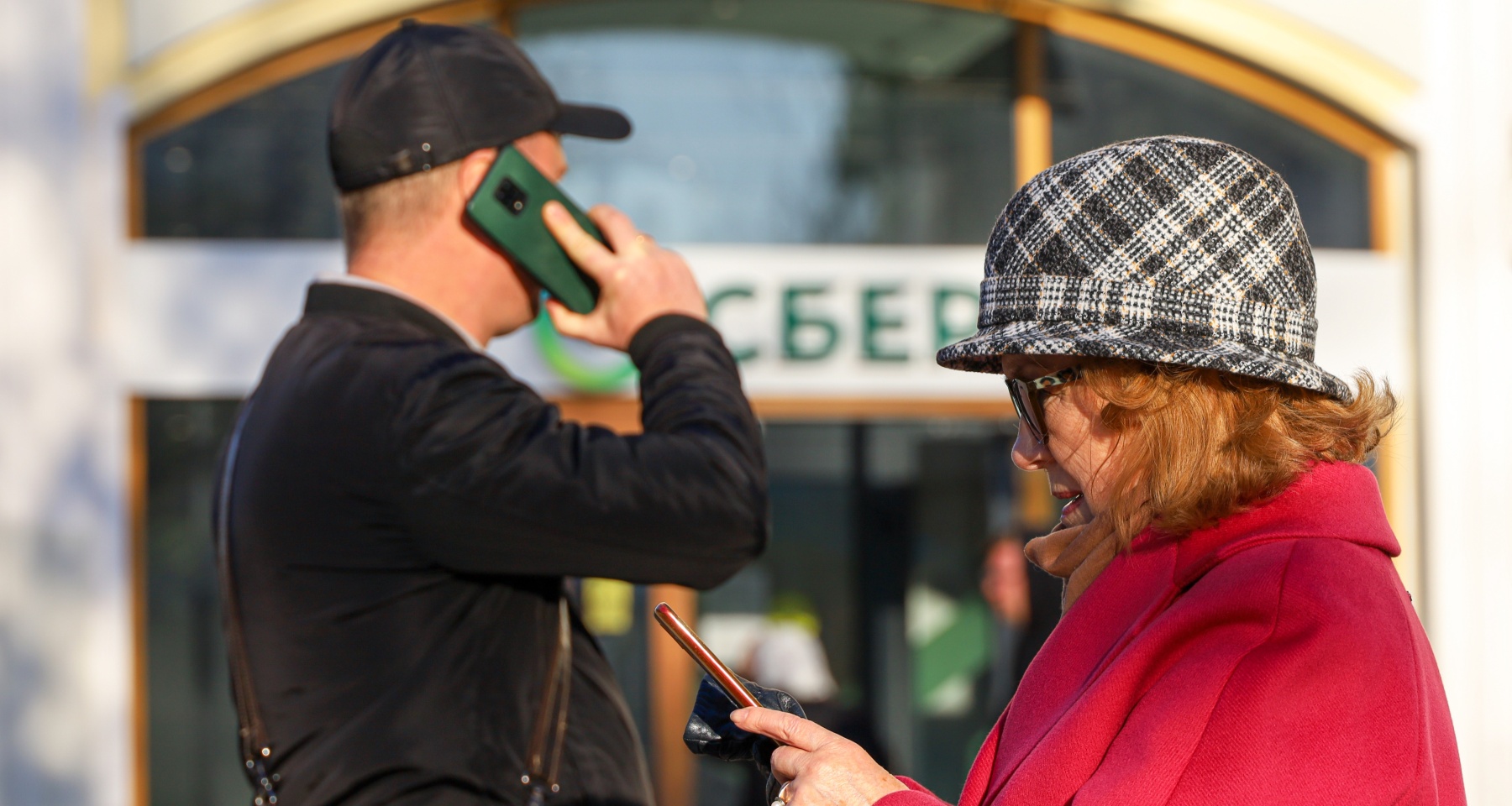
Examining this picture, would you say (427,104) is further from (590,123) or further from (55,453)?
(55,453)

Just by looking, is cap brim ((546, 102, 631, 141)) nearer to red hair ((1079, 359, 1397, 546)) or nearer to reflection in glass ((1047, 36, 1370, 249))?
red hair ((1079, 359, 1397, 546))

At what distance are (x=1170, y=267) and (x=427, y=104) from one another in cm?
99

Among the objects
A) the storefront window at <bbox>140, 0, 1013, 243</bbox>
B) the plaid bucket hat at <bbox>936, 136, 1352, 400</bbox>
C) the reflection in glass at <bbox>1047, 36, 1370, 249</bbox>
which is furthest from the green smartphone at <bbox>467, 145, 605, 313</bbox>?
the reflection in glass at <bbox>1047, 36, 1370, 249</bbox>

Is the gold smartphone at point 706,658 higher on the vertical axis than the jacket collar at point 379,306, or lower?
lower

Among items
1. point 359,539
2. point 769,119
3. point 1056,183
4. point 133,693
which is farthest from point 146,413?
point 1056,183

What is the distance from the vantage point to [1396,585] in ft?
3.99

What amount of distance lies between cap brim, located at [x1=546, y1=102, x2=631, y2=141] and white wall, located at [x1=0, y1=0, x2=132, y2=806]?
4348mm

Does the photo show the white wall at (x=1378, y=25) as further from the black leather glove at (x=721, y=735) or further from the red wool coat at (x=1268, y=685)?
the black leather glove at (x=721, y=735)

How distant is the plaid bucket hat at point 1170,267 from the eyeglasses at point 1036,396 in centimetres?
7

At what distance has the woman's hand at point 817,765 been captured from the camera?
4.18ft

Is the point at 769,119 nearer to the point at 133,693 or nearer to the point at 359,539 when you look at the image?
the point at 133,693

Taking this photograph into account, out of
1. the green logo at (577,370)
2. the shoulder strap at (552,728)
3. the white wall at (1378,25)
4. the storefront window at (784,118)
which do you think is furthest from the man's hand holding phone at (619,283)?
the white wall at (1378,25)

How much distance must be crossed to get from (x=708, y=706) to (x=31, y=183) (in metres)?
5.10

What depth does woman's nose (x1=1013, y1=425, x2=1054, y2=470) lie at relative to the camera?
4.70 feet
